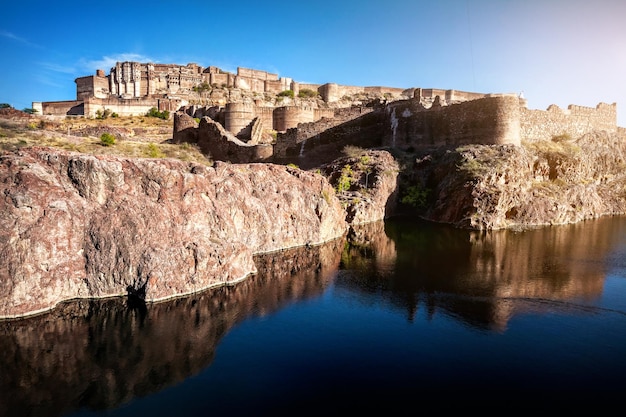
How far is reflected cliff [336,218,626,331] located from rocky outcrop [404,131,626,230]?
2.31m

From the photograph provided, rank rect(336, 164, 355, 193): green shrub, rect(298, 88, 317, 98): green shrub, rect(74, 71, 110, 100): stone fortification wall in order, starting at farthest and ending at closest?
rect(74, 71, 110, 100): stone fortification wall
rect(298, 88, 317, 98): green shrub
rect(336, 164, 355, 193): green shrub

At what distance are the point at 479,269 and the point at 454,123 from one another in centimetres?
1928

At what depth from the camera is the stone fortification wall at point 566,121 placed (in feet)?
118

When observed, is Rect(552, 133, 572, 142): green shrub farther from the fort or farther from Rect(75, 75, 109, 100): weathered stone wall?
Rect(75, 75, 109, 100): weathered stone wall

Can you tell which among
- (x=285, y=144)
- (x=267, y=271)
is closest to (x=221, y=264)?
(x=267, y=271)

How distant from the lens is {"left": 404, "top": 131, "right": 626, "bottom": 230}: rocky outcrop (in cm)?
3077

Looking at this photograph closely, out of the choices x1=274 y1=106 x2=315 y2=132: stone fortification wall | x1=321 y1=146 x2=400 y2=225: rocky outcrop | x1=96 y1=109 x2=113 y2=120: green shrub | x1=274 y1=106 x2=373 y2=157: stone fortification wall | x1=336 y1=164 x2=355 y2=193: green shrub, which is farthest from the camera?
x1=96 y1=109 x2=113 y2=120: green shrub

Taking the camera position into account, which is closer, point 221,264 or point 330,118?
point 221,264

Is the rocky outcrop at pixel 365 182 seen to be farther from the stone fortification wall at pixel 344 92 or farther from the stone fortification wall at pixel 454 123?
the stone fortification wall at pixel 344 92

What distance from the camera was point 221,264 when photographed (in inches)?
650

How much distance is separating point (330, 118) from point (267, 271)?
23.6m

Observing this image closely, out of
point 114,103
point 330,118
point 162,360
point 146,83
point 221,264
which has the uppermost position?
point 146,83

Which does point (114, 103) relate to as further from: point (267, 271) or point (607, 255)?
point (607, 255)

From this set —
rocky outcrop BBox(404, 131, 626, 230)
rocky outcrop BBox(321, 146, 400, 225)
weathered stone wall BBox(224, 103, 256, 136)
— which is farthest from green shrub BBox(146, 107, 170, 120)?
rocky outcrop BBox(404, 131, 626, 230)
